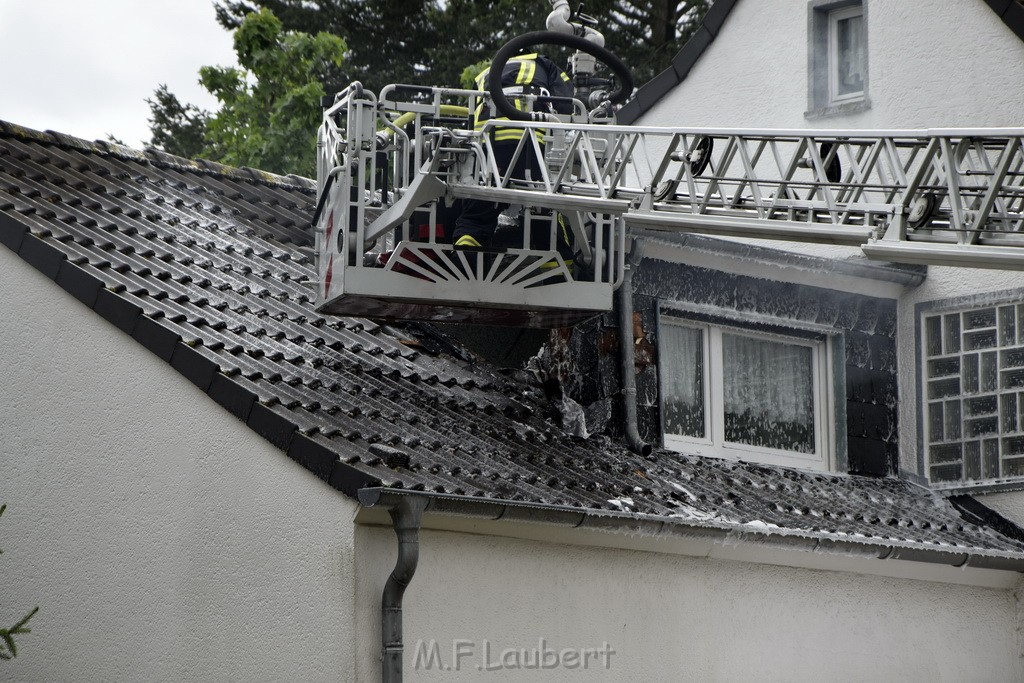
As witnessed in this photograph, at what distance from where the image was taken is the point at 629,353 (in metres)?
11.6

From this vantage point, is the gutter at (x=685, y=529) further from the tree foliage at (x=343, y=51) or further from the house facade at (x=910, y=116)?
the tree foliage at (x=343, y=51)

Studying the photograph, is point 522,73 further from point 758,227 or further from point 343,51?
point 343,51

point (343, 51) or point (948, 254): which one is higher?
point (343, 51)

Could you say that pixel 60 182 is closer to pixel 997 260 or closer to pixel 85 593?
pixel 85 593

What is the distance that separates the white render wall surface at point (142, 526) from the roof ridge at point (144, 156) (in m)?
2.63

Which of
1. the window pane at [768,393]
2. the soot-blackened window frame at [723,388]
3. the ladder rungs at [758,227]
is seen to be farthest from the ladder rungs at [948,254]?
the window pane at [768,393]

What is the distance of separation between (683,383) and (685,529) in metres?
2.56

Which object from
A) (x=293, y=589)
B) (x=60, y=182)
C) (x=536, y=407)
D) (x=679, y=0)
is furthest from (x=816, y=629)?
(x=679, y=0)

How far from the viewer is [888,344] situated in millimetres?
13305

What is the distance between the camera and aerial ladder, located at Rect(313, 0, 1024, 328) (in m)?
7.63

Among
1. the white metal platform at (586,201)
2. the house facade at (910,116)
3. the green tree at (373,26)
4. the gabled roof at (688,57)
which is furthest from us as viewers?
the green tree at (373,26)

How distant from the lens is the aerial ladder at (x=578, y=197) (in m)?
7.63

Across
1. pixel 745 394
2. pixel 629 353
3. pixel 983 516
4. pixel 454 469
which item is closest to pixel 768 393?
pixel 745 394

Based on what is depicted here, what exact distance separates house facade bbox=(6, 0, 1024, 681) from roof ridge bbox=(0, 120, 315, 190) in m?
0.05
